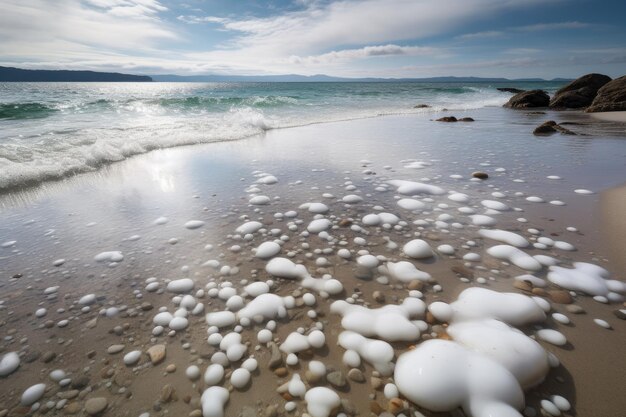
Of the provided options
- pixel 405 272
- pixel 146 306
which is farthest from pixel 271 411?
pixel 405 272

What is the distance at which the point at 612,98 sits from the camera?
1262 centimetres

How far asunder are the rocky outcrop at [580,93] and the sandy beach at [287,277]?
52.0ft

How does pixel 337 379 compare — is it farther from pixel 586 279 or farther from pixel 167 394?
pixel 586 279

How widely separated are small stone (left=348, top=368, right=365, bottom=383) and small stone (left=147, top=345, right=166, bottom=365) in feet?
2.99

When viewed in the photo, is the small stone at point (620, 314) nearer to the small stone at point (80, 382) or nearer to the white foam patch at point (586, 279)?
the white foam patch at point (586, 279)

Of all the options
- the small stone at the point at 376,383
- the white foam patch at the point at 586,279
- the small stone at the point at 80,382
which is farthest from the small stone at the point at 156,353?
the white foam patch at the point at 586,279

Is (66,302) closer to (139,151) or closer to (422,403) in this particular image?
(422,403)

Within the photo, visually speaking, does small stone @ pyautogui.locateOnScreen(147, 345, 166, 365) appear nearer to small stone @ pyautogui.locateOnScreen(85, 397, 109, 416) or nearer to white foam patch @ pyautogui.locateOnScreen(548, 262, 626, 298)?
small stone @ pyautogui.locateOnScreen(85, 397, 109, 416)

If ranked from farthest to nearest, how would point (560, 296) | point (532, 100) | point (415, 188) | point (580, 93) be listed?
1. point (532, 100)
2. point (580, 93)
3. point (415, 188)
4. point (560, 296)

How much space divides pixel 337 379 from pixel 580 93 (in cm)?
2143

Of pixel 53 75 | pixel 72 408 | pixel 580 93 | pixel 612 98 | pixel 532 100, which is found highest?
pixel 53 75

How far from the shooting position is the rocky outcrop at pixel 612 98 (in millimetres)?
12246

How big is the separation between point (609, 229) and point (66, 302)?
4.05m

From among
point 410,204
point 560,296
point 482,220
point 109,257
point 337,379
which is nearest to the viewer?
point 337,379
